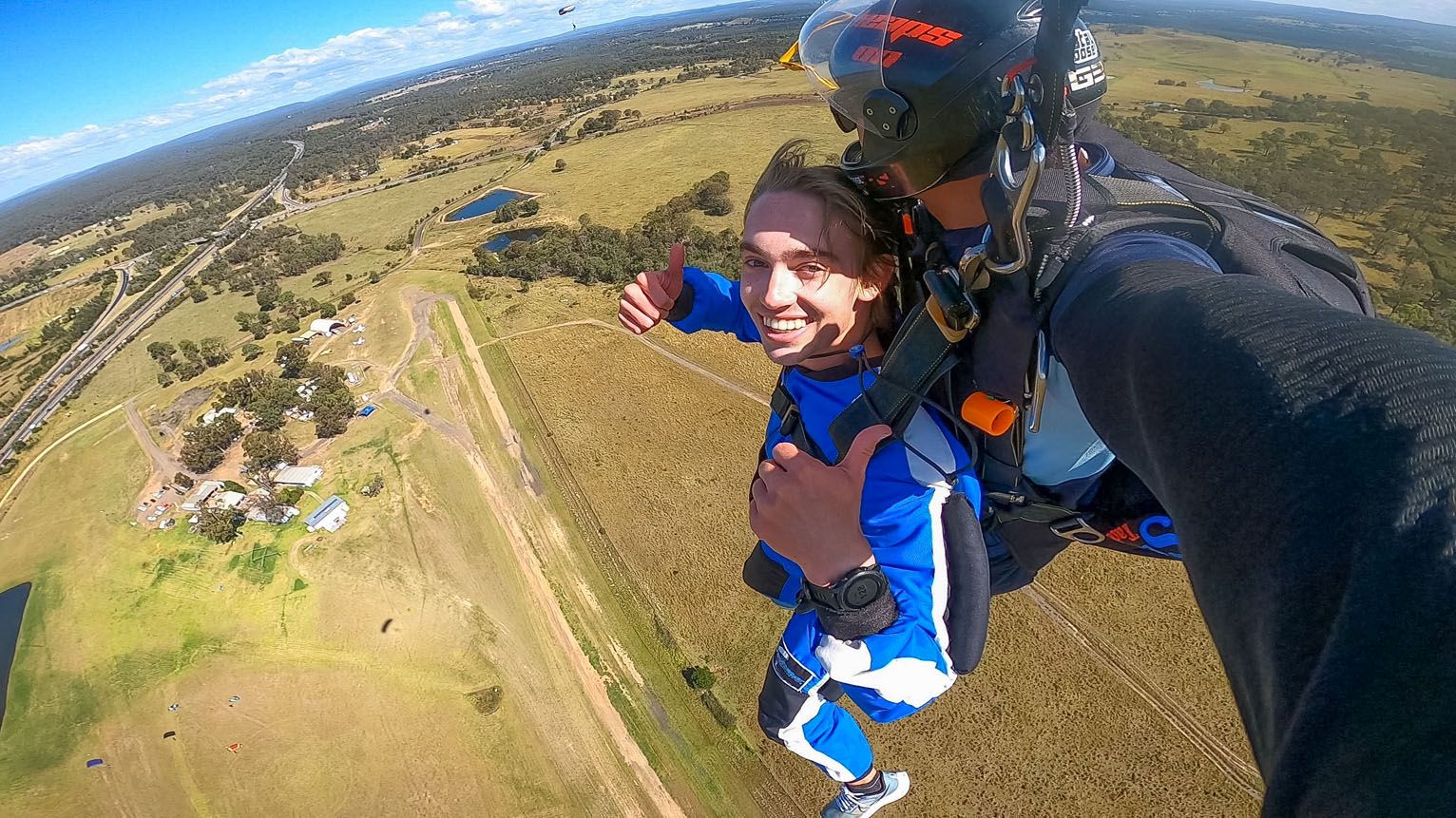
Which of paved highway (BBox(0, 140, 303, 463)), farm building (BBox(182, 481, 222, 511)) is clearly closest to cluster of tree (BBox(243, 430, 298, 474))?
farm building (BBox(182, 481, 222, 511))

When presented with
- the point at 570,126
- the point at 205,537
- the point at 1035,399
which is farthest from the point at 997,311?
the point at 570,126

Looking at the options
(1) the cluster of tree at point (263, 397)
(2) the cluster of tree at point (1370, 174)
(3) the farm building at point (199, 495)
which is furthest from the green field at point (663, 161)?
(3) the farm building at point (199, 495)

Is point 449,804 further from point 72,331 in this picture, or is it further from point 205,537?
point 72,331

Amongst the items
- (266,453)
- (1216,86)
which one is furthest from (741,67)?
(266,453)

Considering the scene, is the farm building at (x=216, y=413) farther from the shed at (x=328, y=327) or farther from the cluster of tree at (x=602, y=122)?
→ the cluster of tree at (x=602, y=122)

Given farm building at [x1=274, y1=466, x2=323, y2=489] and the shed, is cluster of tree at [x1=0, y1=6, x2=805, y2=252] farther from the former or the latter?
farm building at [x1=274, y1=466, x2=323, y2=489]

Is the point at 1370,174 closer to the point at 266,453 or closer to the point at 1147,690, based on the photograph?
the point at 1147,690
